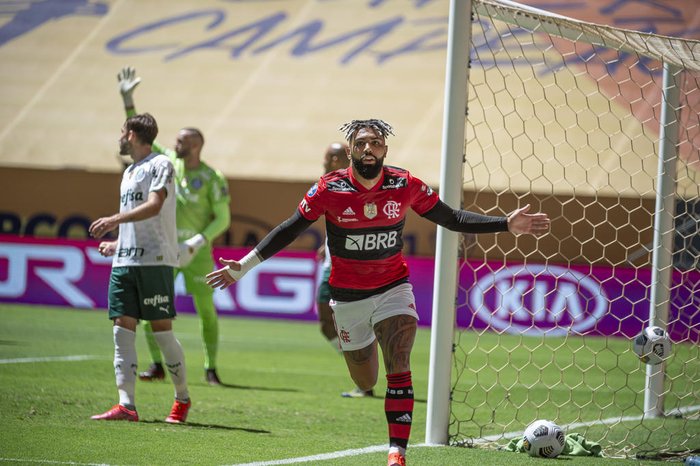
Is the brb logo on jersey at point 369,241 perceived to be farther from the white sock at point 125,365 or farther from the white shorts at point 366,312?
the white sock at point 125,365

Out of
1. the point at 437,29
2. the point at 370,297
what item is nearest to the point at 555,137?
the point at 437,29

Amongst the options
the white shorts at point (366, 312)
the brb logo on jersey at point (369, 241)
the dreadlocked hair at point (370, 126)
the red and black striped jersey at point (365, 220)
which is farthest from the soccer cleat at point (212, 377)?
the dreadlocked hair at point (370, 126)

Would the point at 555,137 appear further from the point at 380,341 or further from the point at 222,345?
the point at 380,341

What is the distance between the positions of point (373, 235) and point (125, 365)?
2.35 meters

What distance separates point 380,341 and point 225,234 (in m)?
14.2

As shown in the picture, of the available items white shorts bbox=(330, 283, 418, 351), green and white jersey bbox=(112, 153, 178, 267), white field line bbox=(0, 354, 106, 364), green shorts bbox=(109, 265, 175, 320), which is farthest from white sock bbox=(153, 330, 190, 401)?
white field line bbox=(0, 354, 106, 364)

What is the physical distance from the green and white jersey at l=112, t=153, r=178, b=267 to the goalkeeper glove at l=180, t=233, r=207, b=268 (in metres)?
1.50

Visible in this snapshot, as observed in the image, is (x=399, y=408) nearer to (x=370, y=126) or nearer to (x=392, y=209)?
(x=392, y=209)

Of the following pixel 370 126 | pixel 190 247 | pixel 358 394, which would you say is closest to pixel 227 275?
pixel 370 126

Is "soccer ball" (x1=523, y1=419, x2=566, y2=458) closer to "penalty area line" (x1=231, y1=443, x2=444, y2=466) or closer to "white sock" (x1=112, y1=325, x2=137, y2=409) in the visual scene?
"penalty area line" (x1=231, y1=443, x2=444, y2=466)

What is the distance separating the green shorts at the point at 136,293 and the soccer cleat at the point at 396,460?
2.52 metres

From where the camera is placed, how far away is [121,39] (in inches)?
969

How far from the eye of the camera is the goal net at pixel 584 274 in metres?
7.48

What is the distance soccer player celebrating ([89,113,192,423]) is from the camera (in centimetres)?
748
